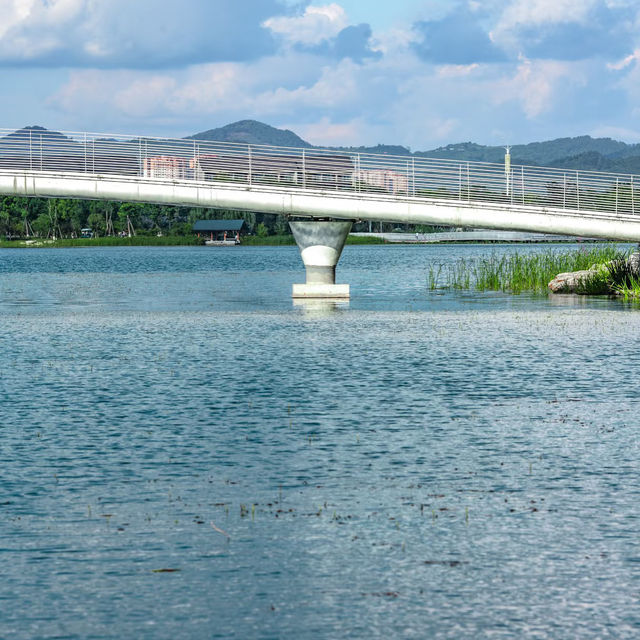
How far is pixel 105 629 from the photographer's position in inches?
354

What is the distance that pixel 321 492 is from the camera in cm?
1362

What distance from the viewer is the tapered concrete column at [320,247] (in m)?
53.4

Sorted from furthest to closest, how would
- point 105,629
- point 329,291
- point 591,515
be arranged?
point 329,291 → point 591,515 → point 105,629

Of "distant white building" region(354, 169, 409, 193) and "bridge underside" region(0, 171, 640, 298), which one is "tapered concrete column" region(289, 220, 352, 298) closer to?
"bridge underside" region(0, 171, 640, 298)

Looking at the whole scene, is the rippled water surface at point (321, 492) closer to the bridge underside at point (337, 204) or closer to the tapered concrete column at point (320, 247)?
the bridge underside at point (337, 204)

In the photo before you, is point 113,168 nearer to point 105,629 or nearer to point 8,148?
point 8,148

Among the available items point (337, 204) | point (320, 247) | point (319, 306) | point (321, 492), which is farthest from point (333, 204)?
point (321, 492)

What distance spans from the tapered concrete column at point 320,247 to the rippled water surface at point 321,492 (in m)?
22.5

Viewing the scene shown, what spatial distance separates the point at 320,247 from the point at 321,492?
40.3 meters

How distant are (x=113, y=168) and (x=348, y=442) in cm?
3807

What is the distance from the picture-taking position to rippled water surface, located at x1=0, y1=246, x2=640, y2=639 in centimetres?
942

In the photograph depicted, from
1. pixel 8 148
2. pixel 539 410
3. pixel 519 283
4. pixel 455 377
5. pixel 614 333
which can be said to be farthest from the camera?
pixel 519 283

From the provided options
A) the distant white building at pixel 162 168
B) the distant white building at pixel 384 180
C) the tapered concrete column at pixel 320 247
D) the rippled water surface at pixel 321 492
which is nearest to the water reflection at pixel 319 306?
the tapered concrete column at pixel 320 247

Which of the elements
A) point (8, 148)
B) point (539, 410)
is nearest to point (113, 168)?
point (8, 148)
